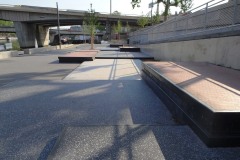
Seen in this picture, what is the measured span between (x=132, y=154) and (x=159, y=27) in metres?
17.2

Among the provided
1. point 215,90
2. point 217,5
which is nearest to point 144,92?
point 215,90

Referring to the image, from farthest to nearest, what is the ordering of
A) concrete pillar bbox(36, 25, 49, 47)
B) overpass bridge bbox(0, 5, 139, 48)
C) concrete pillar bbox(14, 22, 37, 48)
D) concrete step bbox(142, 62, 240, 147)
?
concrete pillar bbox(36, 25, 49, 47)
concrete pillar bbox(14, 22, 37, 48)
overpass bridge bbox(0, 5, 139, 48)
concrete step bbox(142, 62, 240, 147)

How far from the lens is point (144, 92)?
649 centimetres

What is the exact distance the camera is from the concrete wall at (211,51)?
6.01m

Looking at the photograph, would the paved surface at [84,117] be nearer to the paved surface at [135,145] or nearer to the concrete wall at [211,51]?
the paved surface at [135,145]

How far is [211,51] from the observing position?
7.34m

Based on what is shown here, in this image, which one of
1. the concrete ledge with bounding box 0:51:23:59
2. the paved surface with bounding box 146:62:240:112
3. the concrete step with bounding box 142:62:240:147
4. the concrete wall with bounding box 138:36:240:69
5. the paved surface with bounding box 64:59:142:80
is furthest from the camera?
the concrete ledge with bounding box 0:51:23:59

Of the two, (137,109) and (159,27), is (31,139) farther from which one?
(159,27)

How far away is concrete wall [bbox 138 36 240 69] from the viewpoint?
601 cm

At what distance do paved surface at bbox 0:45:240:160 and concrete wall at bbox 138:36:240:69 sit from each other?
252cm

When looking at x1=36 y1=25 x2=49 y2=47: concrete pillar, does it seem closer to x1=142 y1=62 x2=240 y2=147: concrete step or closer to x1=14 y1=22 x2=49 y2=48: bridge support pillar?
x1=14 y1=22 x2=49 y2=48: bridge support pillar

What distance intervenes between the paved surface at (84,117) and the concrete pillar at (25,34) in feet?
185

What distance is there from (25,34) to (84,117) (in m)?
61.1

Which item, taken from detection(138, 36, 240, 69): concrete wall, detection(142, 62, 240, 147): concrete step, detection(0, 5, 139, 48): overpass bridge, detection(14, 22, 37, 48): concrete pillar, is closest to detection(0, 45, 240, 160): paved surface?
detection(142, 62, 240, 147): concrete step
